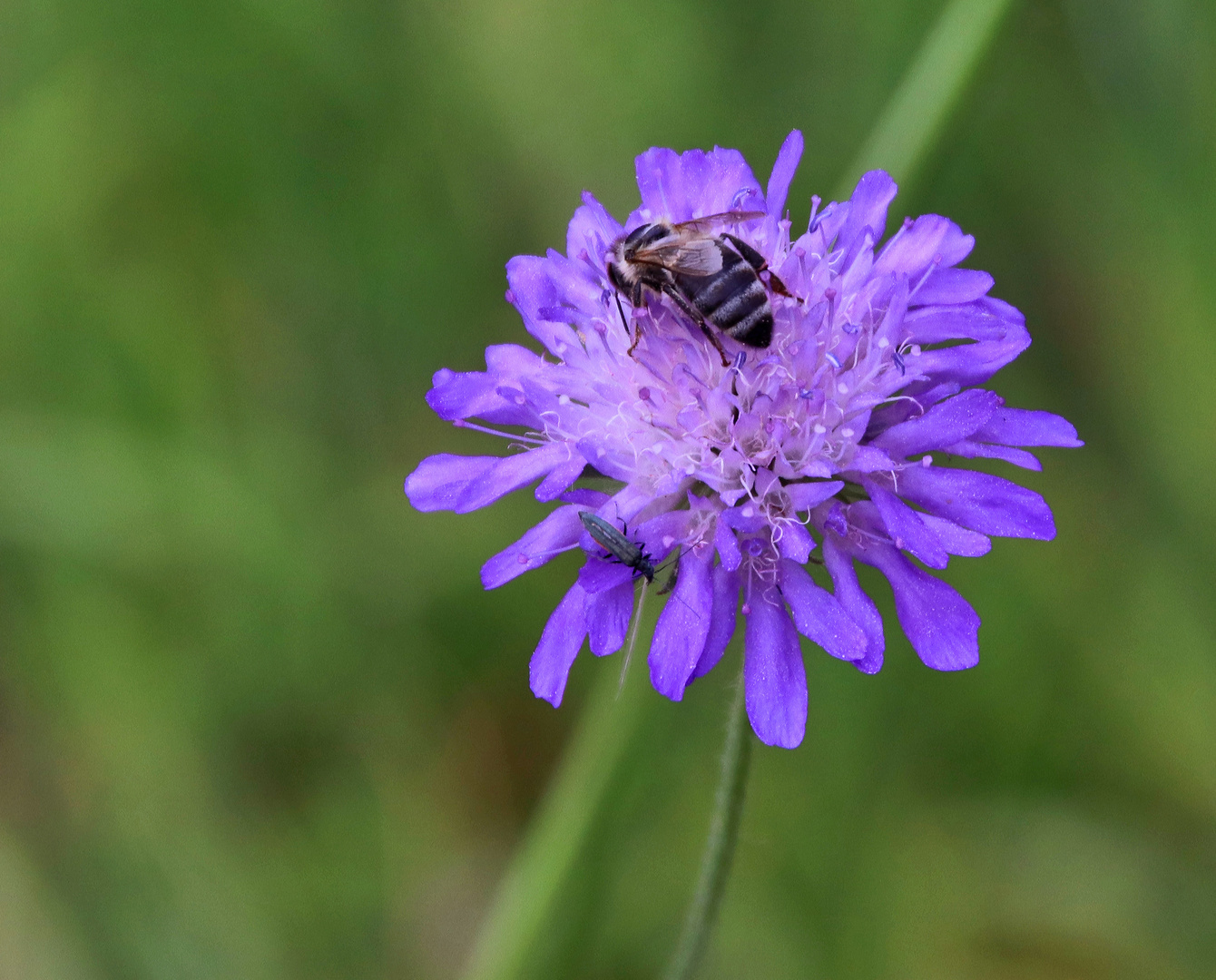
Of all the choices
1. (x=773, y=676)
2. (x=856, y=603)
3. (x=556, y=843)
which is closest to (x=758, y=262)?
(x=856, y=603)

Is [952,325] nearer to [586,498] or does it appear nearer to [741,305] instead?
[741,305]

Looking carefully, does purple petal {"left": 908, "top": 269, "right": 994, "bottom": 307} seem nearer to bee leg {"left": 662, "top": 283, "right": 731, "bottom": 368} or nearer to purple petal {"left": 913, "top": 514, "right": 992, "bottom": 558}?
bee leg {"left": 662, "top": 283, "right": 731, "bottom": 368}

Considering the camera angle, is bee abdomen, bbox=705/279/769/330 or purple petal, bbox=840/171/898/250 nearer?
bee abdomen, bbox=705/279/769/330

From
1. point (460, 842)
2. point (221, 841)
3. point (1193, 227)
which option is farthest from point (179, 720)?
point (1193, 227)

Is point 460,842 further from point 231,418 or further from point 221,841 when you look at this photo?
point 231,418

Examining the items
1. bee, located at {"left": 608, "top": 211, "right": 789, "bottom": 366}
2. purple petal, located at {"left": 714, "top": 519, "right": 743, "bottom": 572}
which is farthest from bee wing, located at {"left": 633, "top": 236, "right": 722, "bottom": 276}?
purple petal, located at {"left": 714, "top": 519, "right": 743, "bottom": 572}

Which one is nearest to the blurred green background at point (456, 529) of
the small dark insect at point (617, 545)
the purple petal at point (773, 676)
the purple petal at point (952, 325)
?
the purple petal at point (952, 325)

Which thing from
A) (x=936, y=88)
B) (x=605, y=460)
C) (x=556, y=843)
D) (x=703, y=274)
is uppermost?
(x=936, y=88)
